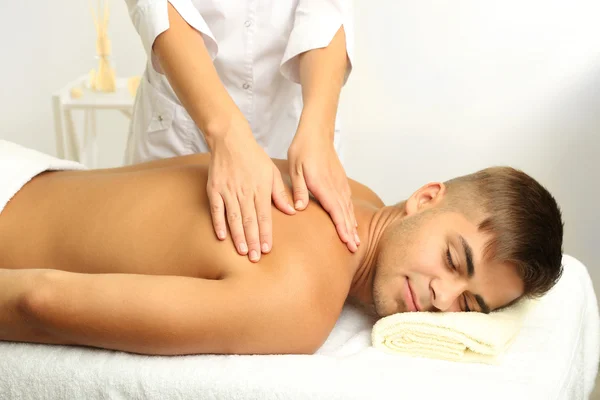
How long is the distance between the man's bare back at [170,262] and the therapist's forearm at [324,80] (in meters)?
0.19

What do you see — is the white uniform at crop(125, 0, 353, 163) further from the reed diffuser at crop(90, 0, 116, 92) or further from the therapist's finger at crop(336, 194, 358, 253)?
the reed diffuser at crop(90, 0, 116, 92)

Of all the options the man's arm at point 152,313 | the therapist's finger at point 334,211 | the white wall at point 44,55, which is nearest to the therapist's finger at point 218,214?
the man's arm at point 152,313

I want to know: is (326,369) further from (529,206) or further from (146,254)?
(529,206)

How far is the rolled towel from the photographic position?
4.71 feet

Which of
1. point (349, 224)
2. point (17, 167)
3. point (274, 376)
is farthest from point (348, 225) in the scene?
point (17, 167)

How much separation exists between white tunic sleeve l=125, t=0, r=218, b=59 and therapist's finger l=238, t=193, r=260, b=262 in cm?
49

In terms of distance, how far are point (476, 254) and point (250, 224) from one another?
500 millimetres

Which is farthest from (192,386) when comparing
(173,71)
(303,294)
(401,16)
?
(401,16)

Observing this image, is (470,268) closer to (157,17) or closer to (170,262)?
(170,262)

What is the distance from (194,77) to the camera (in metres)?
1.62

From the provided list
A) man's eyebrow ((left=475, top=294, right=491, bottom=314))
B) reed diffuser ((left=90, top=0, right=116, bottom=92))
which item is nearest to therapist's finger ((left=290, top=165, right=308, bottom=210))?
man's eyebrow ((left=475, top=294, right=491, bottom=314))

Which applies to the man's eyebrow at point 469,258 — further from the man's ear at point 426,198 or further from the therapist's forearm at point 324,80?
the therapist's forearm at point 324,80

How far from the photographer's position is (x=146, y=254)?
1519 millimetres

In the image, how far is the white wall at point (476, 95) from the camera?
9.04 ft
